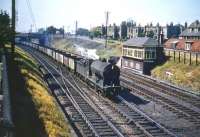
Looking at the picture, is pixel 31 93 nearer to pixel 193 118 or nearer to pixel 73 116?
pixel 73 116

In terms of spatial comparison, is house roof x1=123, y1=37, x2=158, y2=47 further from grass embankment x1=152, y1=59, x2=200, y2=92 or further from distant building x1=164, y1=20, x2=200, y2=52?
distant building x1=164, y1=20, x2=200, y2=52

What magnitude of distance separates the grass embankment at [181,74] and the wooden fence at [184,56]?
71cm

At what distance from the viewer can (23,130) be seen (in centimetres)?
1719

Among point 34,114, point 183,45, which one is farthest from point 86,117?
point 183,45

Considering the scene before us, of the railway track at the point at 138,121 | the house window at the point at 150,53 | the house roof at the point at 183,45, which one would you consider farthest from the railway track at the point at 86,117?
the house roof at the point at 183,45

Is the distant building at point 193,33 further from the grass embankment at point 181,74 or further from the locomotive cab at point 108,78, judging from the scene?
the locomotive cab at point 108,78

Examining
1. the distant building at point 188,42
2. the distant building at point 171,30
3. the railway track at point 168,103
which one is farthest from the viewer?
the distant building at point 171,30

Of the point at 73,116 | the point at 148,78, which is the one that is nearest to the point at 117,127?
the point at 73,116

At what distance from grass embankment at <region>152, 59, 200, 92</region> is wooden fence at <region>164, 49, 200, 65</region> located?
713 millimetres

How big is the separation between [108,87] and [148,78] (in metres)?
19.5

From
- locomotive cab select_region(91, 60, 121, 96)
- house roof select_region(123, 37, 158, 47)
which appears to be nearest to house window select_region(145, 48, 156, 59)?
house roof select_region(123, 37, 158, 47)

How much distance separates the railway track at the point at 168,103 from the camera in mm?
24478

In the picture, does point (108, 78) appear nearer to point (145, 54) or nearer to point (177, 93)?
point (177, 93)

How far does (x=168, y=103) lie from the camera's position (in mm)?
29484
